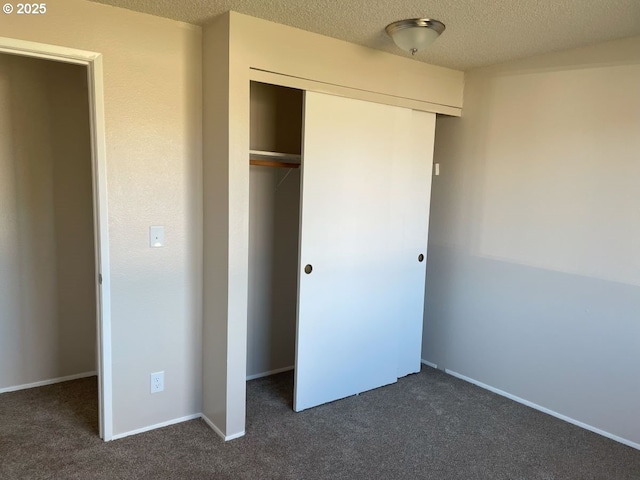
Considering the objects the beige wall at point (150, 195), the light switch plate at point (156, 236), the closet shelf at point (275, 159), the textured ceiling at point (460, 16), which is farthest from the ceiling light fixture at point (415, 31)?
the light switch plate at point (156, 236)

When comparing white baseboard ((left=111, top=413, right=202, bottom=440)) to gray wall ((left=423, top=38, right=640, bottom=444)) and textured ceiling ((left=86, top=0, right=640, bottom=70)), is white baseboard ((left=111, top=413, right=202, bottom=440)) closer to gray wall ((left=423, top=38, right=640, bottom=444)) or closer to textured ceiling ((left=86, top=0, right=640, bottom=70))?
gray wall ((left=423, top=38, right=640, bottom=444))

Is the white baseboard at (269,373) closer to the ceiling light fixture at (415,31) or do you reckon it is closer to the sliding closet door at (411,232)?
the sliding closet door at (411,232)

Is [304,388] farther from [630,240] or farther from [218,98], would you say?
[630,240]

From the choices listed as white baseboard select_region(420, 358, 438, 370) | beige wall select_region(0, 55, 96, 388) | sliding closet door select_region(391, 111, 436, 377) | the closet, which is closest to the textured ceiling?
the closet

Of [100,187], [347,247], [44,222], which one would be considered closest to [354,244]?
[347,247]

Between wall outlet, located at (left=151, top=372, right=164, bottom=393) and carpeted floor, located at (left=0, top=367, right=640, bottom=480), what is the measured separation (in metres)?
0.24

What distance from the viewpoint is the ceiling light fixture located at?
2408 mm

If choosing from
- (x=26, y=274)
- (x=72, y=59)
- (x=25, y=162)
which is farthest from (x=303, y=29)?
(x=26, y=274)

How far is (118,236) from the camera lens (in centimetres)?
251

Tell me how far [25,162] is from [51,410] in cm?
160

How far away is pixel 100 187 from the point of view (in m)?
2.42

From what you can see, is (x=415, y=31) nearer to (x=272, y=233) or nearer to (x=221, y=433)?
(x=272, y=233)

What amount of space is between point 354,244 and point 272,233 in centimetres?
67

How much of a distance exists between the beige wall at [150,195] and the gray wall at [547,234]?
77.5 inches
